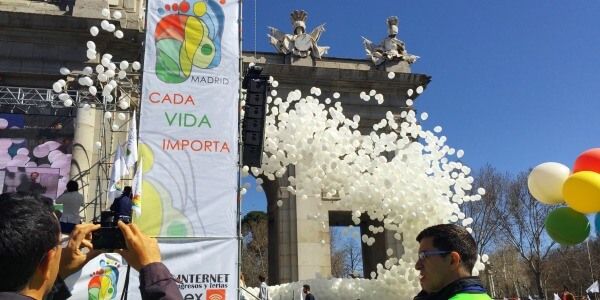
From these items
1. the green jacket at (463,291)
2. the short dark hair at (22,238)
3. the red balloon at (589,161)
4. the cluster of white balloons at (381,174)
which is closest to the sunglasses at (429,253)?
the green jacket at (463,291)

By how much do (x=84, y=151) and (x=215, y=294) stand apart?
28.9 ft

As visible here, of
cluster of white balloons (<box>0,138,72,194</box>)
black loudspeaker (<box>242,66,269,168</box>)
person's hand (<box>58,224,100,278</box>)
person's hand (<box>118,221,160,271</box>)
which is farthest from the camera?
cluster of white balloons (<box>0,138,72,194</box>)

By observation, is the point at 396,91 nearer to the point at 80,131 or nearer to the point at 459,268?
the point at 80,131

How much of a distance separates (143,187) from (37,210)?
5.69 meters

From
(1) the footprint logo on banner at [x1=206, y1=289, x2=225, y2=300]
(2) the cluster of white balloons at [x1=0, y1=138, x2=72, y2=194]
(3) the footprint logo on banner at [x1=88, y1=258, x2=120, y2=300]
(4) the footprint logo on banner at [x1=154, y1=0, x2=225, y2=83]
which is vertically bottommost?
(1) the footprint logo on banner at [x1=206, y1=289, x2=225, y2=300]

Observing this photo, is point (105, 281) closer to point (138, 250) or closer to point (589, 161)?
point (138, 250)

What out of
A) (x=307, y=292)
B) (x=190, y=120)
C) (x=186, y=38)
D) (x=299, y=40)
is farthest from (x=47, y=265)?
(x=299, y=40)

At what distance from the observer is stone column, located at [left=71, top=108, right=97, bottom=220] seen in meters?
13.7

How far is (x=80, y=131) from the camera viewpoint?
13.8m

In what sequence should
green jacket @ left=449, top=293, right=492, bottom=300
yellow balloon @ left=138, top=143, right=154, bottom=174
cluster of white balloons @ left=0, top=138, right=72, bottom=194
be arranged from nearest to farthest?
green jacket @ left=449, top=293, right=492, bottom=300 → yellow balloon @ left=138, top=143, right=154, bottom=174 → cluster of white balloons @ left=0, top=138, right=72, bottom=194

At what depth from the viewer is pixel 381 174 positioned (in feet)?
37.2

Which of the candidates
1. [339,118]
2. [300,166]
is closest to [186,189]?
[300,166]

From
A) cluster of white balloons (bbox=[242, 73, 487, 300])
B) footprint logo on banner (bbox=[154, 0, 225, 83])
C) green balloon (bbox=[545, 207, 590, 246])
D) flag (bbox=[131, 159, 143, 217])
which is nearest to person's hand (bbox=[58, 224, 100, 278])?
flag (bbox=[131, 159, 143, 217])

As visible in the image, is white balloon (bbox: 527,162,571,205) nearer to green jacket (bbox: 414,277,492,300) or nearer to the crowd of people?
the crowd of people
